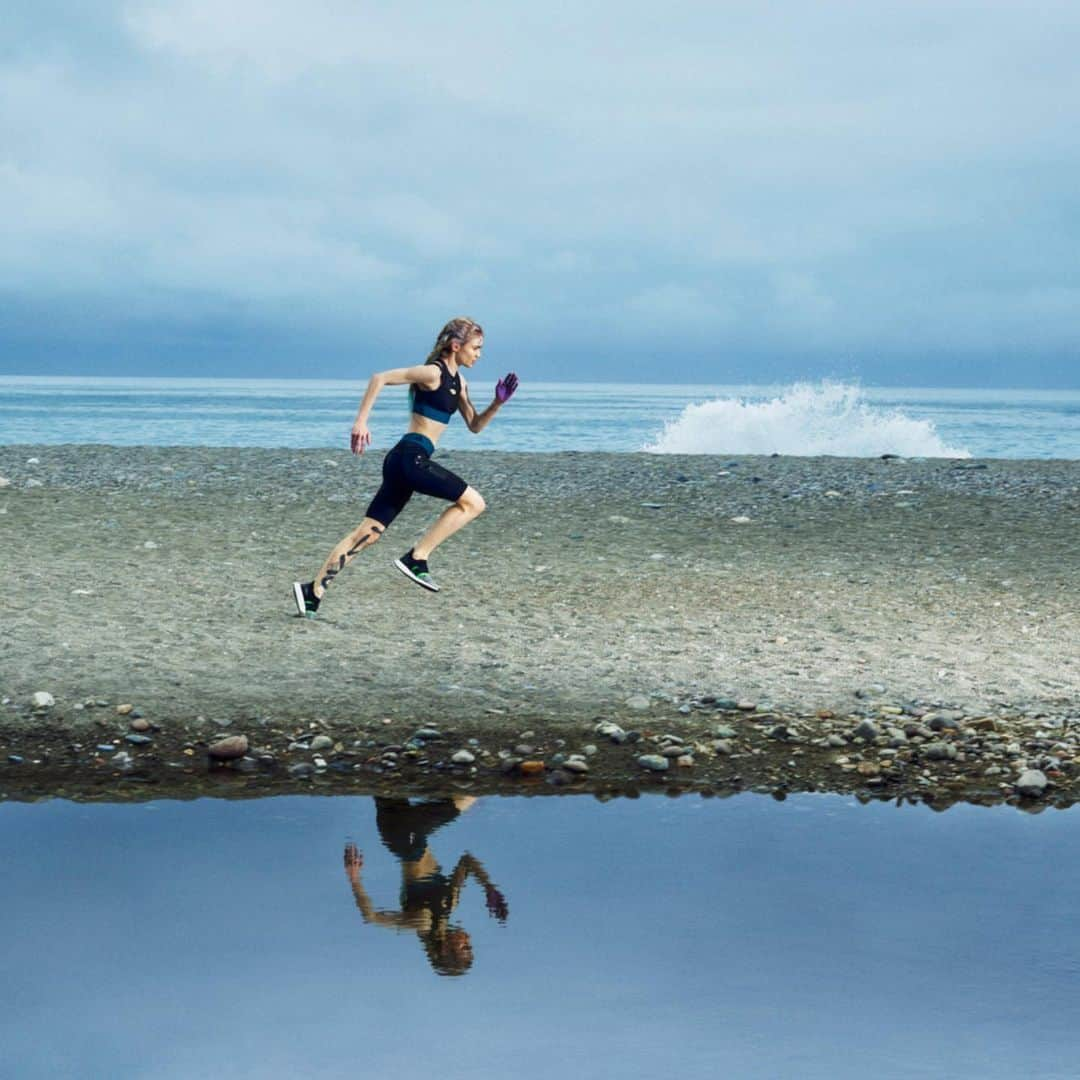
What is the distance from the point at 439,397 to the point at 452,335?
440 mm

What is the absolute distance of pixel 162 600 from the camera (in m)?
11.4

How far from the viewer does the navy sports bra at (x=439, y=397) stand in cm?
1034

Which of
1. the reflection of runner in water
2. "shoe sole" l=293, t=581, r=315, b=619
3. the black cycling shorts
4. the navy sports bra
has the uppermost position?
the navy sports bra

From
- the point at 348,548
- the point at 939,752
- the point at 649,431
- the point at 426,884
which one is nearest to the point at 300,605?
the point at 348,548

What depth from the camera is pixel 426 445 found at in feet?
34.8

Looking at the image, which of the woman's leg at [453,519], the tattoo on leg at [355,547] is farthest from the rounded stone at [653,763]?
the tattoo on leg at [355,547]

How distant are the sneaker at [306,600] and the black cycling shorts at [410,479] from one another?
701mm

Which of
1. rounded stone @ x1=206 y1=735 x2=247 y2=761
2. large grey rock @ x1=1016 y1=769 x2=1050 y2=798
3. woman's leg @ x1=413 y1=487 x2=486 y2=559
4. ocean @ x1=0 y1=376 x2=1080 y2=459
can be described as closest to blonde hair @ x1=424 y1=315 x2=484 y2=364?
woman's leg @ x1=413 y1=487 x2=486 y2=559

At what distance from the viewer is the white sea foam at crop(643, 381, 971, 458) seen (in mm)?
36500

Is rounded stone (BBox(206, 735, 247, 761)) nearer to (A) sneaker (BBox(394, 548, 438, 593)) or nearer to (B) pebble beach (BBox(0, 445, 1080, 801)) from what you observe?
(B) pebble beach (BBox(0, 445, 1080, 801))

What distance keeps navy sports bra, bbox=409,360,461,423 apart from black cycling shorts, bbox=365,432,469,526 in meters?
0.21

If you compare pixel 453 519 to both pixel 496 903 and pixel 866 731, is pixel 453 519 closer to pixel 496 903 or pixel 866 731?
pixel 866 731

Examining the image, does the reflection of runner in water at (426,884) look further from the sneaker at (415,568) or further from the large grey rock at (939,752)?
the sneaker at (415,568)

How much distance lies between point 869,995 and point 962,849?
1.79 metres
